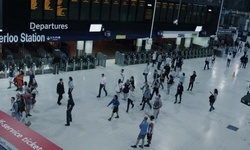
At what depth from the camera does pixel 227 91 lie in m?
20.7

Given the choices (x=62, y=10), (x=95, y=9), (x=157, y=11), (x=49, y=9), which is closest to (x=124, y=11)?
(x=95, y=9)

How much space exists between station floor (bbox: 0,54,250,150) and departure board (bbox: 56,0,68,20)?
378cm

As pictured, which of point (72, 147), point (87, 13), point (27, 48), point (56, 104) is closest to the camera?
point (72, 147)

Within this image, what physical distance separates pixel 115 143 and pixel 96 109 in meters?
3.40

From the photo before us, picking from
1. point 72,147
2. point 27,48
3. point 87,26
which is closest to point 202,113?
point 72,147

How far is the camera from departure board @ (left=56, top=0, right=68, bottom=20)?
67.3 feet

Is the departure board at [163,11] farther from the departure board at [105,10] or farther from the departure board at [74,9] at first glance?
the departure board at [74,9]

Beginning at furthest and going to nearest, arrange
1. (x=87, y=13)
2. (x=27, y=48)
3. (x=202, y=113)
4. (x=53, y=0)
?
(x=27, y=48) < (x=87, y=13) < (x=53, y=0) < (x=202, y=113)

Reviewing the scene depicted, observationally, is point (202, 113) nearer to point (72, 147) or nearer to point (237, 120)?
point (237, 120)

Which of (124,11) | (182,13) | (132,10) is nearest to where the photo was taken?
(124,11)

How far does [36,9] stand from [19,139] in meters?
13.7

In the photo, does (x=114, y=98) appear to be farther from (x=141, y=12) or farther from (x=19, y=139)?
(x=141, y=12)

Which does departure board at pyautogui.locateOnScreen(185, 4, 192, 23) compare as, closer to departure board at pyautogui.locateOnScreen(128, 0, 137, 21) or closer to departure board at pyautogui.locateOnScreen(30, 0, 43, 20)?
departure board at pyautogui.locateOnScreen(128, 0, 137, 21)

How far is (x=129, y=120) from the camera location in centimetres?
1385
